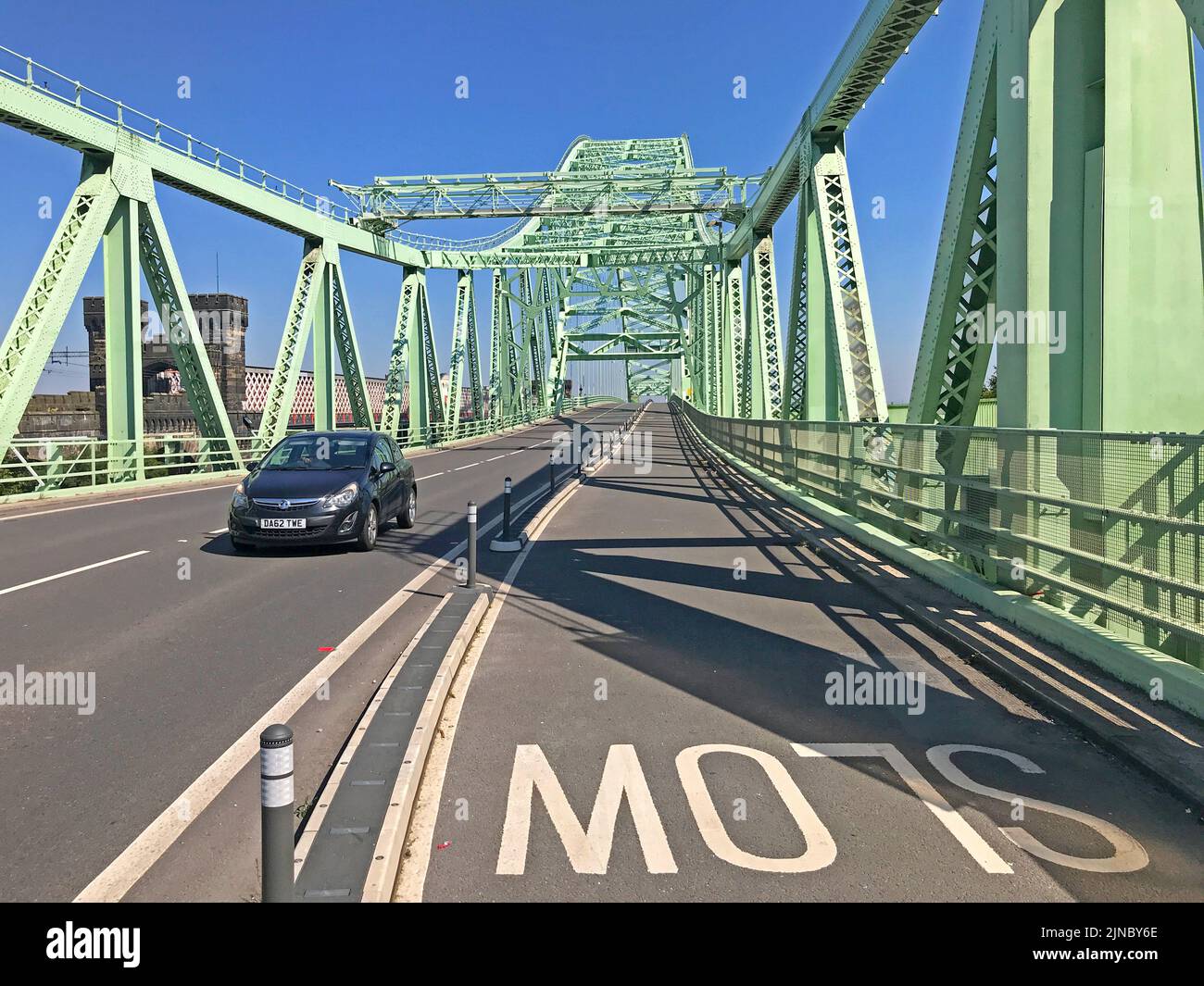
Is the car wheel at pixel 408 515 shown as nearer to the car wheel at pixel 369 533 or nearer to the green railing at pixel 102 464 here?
the car wheel at pixel 369 533

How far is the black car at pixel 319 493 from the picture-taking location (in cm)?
1115

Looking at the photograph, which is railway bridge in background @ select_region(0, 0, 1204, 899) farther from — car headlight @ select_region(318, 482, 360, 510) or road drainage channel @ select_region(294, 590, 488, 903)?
car headlight @ select_region(318, 482, 360, 510)

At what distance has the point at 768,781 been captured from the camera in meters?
4.45

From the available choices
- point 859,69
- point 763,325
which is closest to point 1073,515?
point 859,69

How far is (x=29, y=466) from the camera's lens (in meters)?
18.0

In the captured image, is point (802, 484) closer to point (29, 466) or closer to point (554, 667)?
point (554, 667)

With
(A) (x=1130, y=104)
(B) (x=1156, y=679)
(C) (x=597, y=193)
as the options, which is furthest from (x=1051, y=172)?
(C) (x=597, y=193)

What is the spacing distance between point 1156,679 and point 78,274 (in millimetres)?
19631

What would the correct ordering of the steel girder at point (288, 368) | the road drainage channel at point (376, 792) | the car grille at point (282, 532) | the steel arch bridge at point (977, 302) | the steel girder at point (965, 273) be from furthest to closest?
the steel girder at point (288, 368) → the car grille at point (282, 532) → the steel girder at point (965, 273) → the steel arch bridge at point (977, 302) → the road drainage channel at point (376, 792)

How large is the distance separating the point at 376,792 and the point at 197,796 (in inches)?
34.5

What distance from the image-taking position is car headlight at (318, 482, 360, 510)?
11.3 metres

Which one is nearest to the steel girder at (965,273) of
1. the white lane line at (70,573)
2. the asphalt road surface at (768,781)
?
the asphalt road surface at (768,781)

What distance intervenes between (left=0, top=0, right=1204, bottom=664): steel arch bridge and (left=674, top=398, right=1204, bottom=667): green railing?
0.03m

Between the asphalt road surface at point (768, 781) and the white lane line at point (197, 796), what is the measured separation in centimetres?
103
